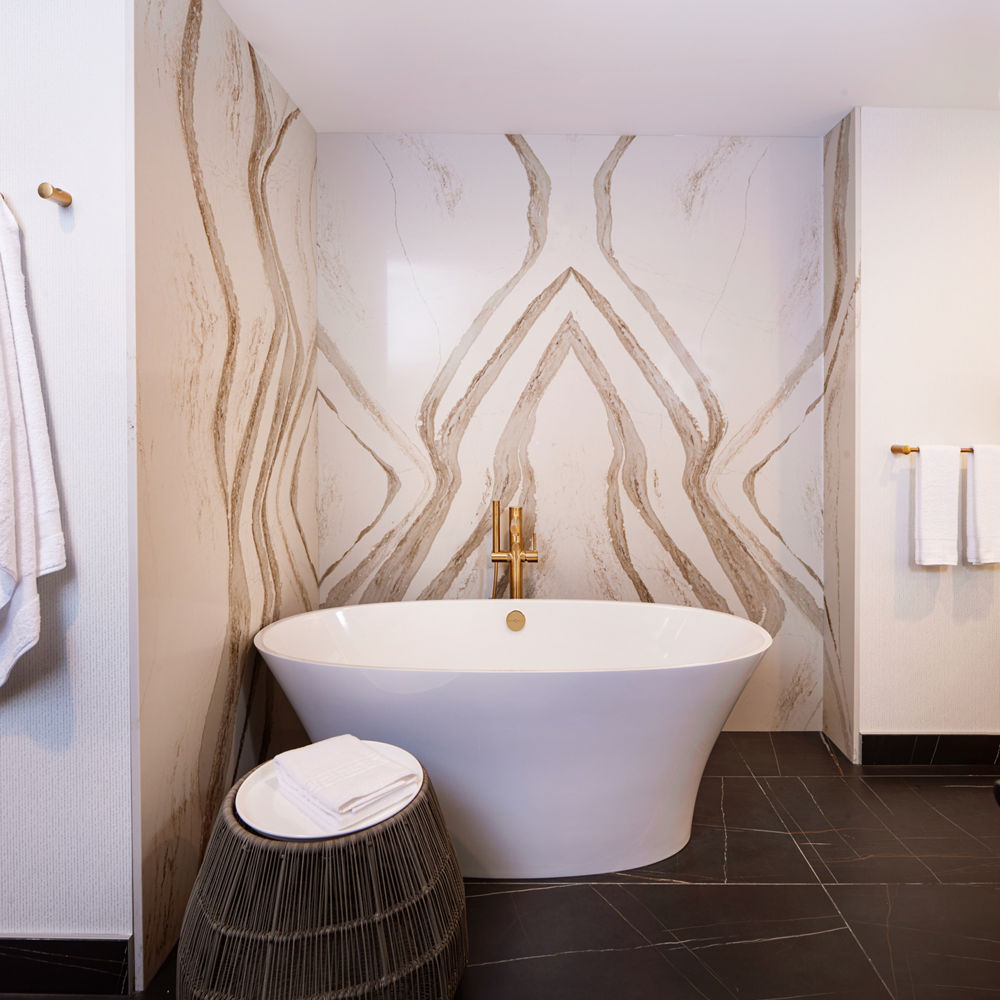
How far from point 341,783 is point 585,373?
1932 millimetres

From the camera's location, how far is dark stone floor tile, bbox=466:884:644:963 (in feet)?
5.32

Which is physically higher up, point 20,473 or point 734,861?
point 20,473

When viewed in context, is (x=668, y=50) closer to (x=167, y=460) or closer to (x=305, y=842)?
(x=167, y=460)

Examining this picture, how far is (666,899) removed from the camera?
1.79 metres

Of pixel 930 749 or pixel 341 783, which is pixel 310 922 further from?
pixel 930 749

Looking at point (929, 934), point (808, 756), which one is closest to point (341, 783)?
point (929, 934)

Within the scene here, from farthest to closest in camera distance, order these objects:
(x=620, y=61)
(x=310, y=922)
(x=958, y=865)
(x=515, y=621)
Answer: (x=515, y=621) → (x=620, y=61) → (x=958, y=865) → (x=310, y=922)

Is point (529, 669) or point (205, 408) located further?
point (529, 669)

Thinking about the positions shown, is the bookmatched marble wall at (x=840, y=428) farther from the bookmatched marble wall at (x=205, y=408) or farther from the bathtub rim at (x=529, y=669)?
the bookmatched marble wall at (x=205, y=408)

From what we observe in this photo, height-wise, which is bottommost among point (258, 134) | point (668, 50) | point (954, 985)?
point (954, 985)

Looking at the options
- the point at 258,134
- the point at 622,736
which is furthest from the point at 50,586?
the point at 258,134

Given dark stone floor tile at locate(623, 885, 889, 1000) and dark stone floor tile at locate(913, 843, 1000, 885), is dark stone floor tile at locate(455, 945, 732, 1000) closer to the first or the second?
dark stone floor tile at locate(623, 885, 889, 1000)

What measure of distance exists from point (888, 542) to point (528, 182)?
193 centimetres

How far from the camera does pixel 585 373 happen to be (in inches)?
112
